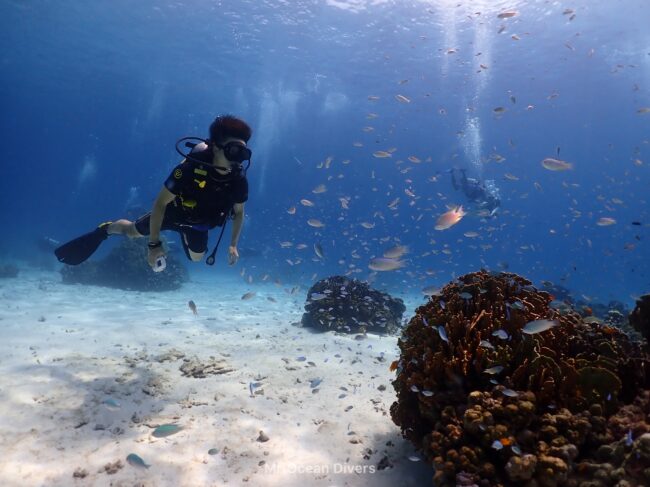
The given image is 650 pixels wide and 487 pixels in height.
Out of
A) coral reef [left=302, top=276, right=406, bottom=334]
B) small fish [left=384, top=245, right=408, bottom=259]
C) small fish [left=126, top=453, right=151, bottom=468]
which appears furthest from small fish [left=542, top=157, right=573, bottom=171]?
small fish [left=126, top=453, right=151, bottom=468]

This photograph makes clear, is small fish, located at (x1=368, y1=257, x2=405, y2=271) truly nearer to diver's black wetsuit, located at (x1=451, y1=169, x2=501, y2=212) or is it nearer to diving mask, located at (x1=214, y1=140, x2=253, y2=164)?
diving mask, located at (x1=214, y1=140, x2=253, y2=164)

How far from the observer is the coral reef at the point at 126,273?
60.3 feet

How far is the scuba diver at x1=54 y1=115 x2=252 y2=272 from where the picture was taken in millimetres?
5352

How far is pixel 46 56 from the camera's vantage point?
42031 millimetres

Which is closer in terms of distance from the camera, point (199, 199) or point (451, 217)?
point (199, 199)

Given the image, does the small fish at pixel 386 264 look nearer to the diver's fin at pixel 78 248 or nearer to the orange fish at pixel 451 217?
the orange fish at pixel 451 217

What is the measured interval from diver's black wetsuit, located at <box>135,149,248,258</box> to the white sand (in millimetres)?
2377

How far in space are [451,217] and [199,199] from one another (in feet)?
15.4

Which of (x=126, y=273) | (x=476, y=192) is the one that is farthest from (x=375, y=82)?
(x=126, y=273)

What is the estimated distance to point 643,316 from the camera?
4191 millimetres

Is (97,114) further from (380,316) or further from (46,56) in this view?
(380,316)

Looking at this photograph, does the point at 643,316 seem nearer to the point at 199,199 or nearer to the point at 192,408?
the point at 192,408

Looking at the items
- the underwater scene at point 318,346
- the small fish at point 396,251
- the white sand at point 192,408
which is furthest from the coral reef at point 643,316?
the small fish at point 396,251

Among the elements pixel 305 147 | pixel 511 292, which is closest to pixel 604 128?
pixel 305 147
